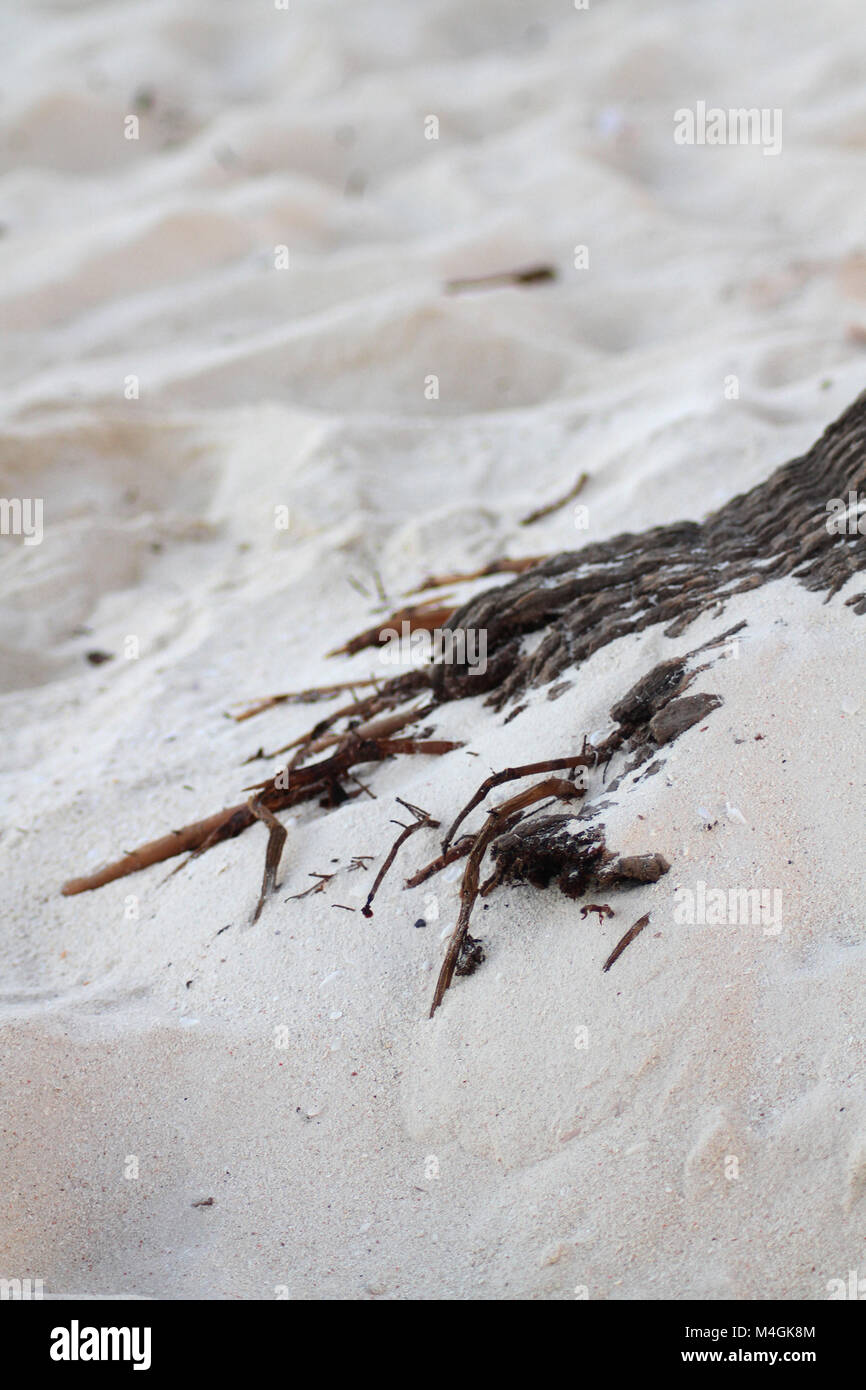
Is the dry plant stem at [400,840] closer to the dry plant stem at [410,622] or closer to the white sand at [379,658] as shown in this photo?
the white sand at [379,658]

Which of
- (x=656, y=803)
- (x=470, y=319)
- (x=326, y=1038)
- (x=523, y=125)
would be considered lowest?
(x=326, y=1038)

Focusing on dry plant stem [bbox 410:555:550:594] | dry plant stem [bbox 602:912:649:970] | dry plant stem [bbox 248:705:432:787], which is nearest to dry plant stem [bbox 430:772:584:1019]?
dry plant stem [bbox 602:912:649:970]

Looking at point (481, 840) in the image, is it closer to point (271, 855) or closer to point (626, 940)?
point (626, 940)

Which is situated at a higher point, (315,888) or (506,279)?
(506,279)

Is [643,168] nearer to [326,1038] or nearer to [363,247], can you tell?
[363,247]

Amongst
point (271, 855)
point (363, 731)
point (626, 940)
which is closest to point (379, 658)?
point (363, 731)

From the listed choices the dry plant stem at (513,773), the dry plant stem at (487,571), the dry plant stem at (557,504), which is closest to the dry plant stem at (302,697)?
the dry plant stem at (487,571)
